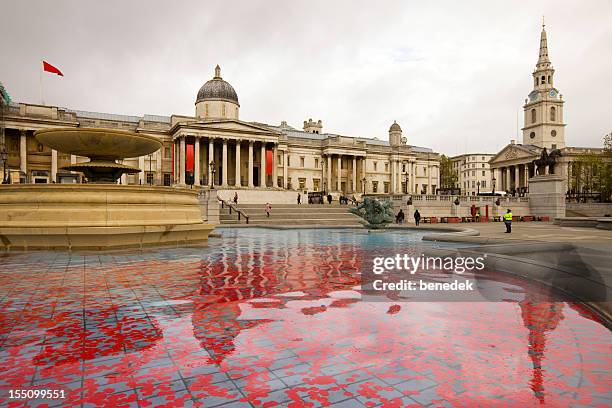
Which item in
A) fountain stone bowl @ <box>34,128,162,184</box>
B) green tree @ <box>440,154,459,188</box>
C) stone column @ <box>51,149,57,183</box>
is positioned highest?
green tree @ <box>440,154,459,188</box>

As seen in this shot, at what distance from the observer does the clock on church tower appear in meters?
94.0

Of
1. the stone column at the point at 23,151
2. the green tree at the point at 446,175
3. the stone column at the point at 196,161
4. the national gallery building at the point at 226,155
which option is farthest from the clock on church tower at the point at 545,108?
the stone column at the point at 23,151

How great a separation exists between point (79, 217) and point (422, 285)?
10.2 metres

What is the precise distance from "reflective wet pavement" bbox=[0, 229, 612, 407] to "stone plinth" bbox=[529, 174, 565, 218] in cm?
4172

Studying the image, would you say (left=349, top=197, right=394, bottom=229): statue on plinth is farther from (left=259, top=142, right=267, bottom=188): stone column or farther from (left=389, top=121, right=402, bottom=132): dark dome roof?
(left=389, top=121, right=402, bottom=132): dark dome roof

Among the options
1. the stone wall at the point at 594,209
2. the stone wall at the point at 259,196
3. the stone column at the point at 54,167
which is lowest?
the stone wall at the point at 594,209

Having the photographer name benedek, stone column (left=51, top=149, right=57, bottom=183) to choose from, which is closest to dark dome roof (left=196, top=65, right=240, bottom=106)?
stone column (left=51, top=149, right=57, bottom=183)

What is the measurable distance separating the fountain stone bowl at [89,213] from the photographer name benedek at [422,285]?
8.38 m

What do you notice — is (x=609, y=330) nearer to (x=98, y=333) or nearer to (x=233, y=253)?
(x=98, y=333)

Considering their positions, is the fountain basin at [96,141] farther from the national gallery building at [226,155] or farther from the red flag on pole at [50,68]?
the red flag on pole at [50,68]

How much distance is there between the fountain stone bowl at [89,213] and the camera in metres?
11.9

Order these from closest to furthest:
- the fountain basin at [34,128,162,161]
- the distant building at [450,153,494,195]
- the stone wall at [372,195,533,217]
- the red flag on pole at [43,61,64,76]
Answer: the fountain basin at [34,128,162,161] → the red flag on pole at [43,61,64,76] → the stone wall at [372,195,533,217] → the distant building at [450,153,494,195]

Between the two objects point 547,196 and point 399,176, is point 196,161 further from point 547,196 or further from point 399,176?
point 399,176

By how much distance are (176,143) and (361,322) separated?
57871 millimetres
